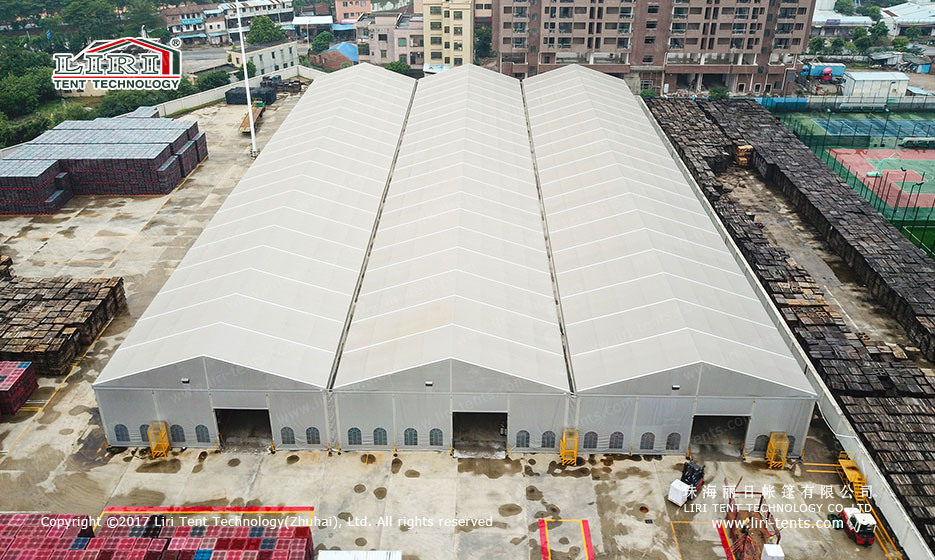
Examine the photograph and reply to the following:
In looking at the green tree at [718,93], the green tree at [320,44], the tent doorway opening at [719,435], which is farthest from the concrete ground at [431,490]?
the green tree at [320,44]

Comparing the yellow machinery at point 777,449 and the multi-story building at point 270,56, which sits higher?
the multi-story building at point 270,56

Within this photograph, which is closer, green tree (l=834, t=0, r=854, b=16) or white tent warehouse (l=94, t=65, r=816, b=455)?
white tent warehouse (l=94, t=65, r=816, b=455)

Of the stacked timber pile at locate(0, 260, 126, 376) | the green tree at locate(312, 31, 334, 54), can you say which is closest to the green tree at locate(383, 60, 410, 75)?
the green tree at locate(312, 31, 334, 54)

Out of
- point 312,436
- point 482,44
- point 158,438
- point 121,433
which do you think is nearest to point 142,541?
point 158,438

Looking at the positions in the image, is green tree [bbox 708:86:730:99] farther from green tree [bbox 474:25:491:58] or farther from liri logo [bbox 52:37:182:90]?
liri logo [bbox 52:37:182:90]

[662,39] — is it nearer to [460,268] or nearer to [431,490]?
[460,268]

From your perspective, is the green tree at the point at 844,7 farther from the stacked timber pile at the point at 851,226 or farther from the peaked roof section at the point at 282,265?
the peaked roof section at the point at 282,265
